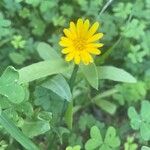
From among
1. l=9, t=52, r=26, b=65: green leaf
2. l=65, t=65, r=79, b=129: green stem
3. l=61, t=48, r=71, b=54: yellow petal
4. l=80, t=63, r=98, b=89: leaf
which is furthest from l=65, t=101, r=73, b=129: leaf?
l=9, t=52, r=26, b=65: green leaf

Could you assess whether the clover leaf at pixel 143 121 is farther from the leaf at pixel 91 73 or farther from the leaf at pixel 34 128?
the leaf at pixel 34 128

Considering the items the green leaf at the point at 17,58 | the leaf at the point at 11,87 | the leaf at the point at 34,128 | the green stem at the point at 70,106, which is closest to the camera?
the leaf at the point at 11,87

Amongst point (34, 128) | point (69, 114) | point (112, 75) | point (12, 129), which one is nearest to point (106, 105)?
point (112, 75)

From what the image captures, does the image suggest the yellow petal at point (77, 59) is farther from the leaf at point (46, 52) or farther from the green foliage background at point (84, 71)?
the leaf at point (46, 52)

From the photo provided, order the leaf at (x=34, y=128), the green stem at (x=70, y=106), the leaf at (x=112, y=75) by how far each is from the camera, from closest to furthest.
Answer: the leaf at (x=34, y=128)
the green stem at (x=70, y=106)
the leaf at (x=112, y=75)

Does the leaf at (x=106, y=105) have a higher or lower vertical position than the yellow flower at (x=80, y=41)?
lower

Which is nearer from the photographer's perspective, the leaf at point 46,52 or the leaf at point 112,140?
the leaf at point 112,140

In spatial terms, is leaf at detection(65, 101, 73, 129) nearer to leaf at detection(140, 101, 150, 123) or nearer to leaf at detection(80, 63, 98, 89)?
leaf at detection(80, 63, 98, 89)

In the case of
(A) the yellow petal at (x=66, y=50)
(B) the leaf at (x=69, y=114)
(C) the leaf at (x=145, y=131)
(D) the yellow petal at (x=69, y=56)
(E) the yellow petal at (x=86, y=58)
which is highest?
(A) the yellow petal at (x=66, y=50)

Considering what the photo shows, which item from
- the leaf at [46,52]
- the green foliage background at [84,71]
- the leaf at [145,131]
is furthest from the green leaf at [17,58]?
the leaf at [145,131]
